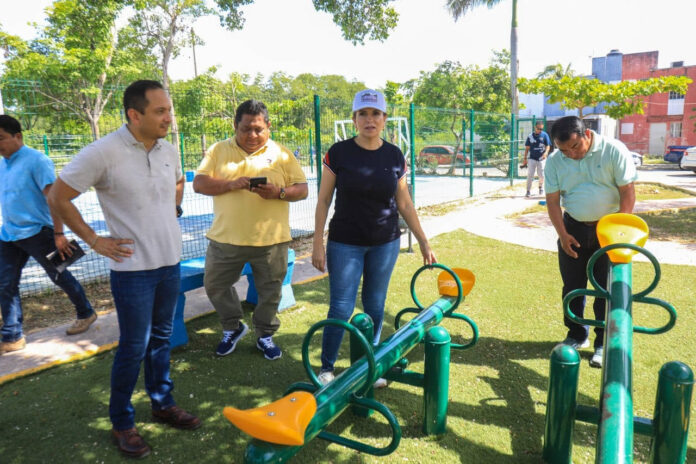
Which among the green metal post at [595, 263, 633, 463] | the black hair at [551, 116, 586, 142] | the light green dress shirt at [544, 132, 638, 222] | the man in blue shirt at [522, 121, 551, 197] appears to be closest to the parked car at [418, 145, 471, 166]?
the man in blue shirt at [522, 121, 551, 197]

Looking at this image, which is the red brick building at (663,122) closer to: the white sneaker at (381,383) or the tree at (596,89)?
the tree at (596,89)

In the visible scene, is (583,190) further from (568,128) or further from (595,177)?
(568,128)

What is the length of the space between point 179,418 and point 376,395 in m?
1.20

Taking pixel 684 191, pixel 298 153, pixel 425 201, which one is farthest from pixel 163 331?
pixel 684 191

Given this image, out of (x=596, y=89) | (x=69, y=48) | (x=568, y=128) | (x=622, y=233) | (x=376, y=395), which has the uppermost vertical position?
(x=69, y=48)

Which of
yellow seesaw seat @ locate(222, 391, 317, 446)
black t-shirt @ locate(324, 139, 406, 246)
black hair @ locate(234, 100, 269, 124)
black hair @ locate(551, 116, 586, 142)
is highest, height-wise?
black hair @ locate(234, 100, 269, 124)

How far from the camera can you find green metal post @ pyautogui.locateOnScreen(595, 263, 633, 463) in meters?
1.58

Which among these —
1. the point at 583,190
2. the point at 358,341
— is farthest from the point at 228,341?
the point at 583,190

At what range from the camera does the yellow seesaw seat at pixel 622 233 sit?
2.57 m

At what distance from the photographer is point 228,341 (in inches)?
149

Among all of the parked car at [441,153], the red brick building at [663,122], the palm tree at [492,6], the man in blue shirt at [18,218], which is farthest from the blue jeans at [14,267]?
the red brick building at [663,122]

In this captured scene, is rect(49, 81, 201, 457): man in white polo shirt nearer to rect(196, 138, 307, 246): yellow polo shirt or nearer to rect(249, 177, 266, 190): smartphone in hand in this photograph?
rect(249, 177, 266, 190): smartphone in hand

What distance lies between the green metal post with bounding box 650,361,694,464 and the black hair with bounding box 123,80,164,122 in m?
2.63

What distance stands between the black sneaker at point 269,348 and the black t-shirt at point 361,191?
1193 mm
